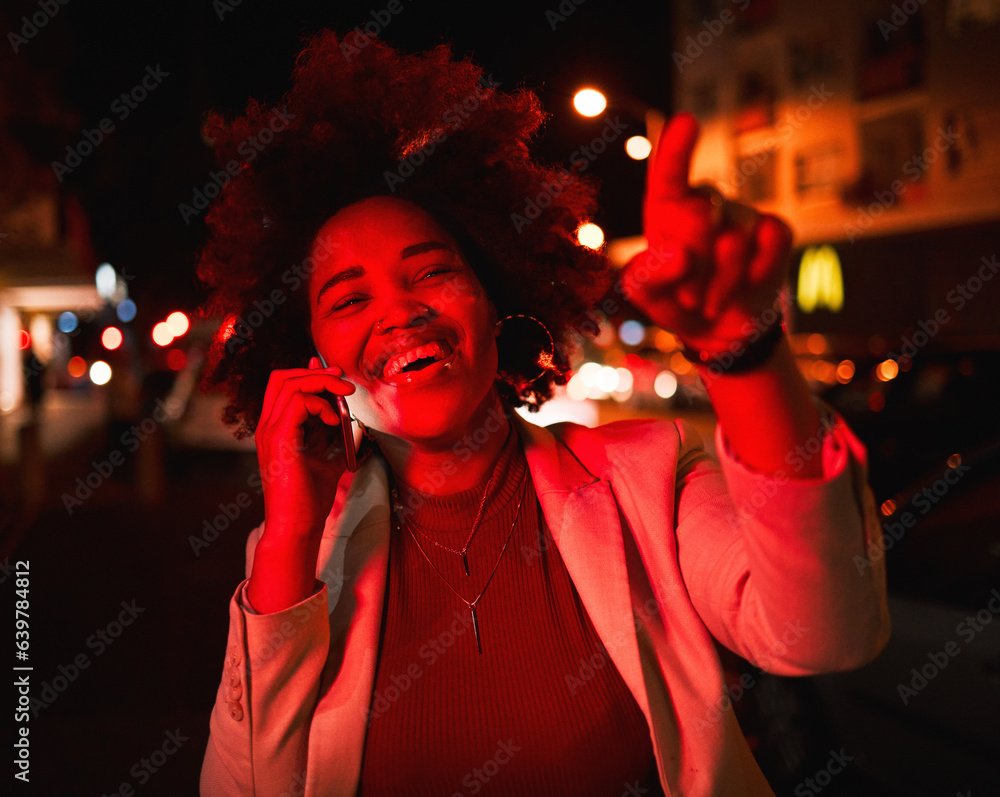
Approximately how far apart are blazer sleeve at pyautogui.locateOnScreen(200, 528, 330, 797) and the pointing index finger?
1249 millimetres

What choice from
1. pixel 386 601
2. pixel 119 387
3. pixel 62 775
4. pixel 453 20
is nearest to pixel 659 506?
pixel 386 601

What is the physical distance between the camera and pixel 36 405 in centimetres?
1107

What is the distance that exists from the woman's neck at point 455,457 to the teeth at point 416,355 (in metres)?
0.24

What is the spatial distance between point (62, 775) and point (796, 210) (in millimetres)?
27711

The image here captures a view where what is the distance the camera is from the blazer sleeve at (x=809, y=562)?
1.21 metres

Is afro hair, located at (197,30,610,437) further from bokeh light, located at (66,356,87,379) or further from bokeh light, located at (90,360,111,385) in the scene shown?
bokeh light, located at (66,356,87,379)

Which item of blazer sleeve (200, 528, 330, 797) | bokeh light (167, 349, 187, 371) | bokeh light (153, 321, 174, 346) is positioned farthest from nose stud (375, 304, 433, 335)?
bokeh light (167, 349, 187, 371)

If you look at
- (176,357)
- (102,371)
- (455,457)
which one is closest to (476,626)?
(455,457)

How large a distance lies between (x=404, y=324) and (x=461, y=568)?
0.65 meters

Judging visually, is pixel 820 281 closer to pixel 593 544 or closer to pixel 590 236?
pixel 590 236

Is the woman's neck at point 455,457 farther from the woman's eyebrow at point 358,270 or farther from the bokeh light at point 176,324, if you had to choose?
the bokeh light at point 176,324

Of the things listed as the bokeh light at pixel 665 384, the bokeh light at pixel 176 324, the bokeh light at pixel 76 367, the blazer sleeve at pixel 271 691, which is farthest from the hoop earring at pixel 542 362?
the bokeh light at pixel 76 367

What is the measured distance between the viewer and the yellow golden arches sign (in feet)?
84.4

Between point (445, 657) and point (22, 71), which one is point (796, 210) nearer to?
point (22, 71)
